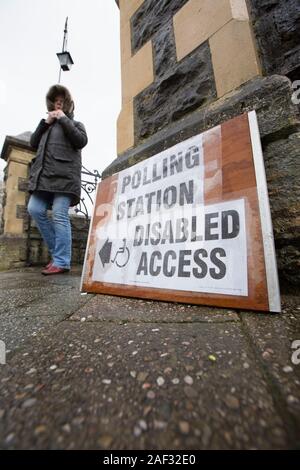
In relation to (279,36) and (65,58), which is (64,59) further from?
(279,36)

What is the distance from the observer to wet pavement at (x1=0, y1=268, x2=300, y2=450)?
0.95 ft

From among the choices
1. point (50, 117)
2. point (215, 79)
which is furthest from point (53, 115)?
point (215, 79)

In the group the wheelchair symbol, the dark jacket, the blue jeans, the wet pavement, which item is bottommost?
the wet pavement

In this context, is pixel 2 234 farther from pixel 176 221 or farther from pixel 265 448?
pixel 265 448

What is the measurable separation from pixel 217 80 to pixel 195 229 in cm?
89

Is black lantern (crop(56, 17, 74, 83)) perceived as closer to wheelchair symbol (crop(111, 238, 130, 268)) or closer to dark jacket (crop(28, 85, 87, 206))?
dark jacket (crop(28, 85, 87, 206))

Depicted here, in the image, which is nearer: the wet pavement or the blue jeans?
the wet pavement

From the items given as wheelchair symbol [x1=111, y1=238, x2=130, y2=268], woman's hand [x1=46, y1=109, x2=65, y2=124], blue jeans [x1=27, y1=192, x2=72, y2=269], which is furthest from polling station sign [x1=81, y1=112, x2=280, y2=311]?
woman's hand [x1=46, y1=109, x2=65, y2=124]

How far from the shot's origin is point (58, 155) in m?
1.92

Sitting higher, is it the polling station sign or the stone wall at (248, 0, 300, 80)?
the stone wall at (248, 0, 300, 80)

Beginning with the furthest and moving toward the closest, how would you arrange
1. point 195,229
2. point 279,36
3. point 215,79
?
point 215,79 → point 279,36 → point 195,229

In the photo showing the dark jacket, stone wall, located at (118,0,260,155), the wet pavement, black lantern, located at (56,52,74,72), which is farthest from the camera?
black lantern, located at (56,52,74,72)

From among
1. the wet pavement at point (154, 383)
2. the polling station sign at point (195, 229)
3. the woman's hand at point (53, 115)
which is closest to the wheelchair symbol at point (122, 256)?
the polling station sign at point (195, 229)

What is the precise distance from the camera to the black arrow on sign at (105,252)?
1.14 meters
